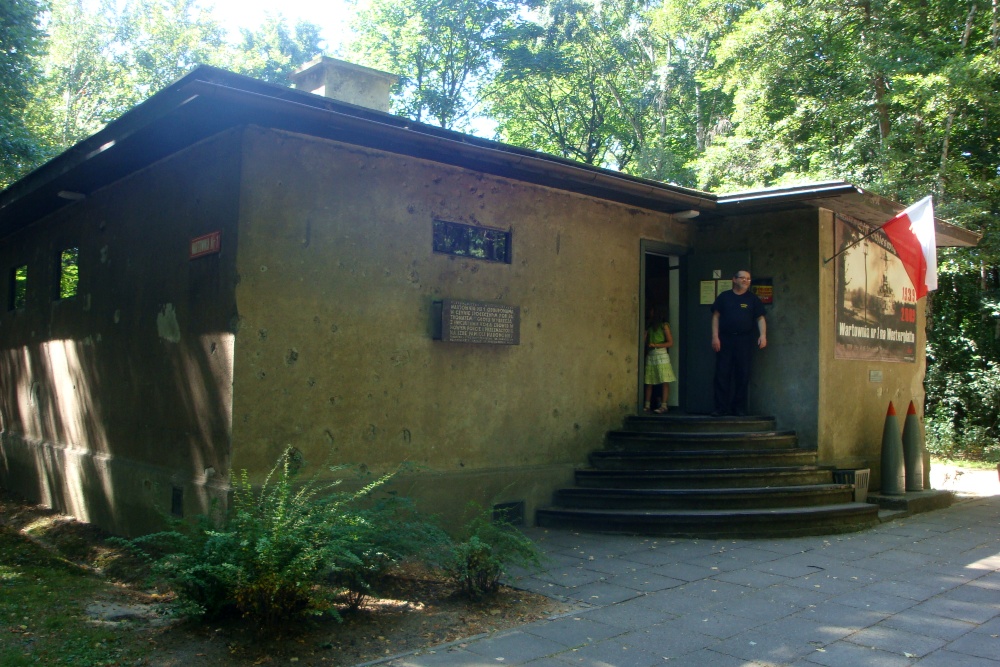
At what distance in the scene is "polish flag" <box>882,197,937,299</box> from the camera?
31.8 feet

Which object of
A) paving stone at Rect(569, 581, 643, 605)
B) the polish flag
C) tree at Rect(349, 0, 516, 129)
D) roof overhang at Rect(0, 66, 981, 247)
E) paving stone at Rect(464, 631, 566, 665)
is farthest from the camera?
tree at Rect(349, 0, 516, 129)

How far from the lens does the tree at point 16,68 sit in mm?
13758

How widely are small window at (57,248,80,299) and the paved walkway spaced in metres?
6.57

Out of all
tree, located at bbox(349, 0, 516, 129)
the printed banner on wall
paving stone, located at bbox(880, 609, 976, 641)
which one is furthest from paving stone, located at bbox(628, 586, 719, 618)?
tree, located at bbox(349, 0, 516, 129)

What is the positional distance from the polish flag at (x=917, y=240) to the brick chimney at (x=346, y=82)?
19.6 ft

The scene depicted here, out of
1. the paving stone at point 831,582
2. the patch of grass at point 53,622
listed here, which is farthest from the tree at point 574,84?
the patch of grass at point 53,622

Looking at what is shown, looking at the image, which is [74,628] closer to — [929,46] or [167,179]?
[167,179]

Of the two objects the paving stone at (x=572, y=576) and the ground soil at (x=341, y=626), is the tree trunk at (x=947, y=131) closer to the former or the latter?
the paving stone at (x=572, y=576)

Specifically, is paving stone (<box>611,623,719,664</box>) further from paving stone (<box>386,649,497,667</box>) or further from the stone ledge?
the stone ledge

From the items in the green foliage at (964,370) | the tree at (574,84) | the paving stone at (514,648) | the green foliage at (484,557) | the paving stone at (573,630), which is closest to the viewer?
the paving stone at (514,648)

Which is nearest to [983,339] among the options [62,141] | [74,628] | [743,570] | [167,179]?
[743,570]

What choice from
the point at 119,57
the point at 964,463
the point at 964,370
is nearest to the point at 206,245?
the point at 964,463

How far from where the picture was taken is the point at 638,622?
17.7 feet

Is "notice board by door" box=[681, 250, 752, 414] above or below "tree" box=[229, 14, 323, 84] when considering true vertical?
below
